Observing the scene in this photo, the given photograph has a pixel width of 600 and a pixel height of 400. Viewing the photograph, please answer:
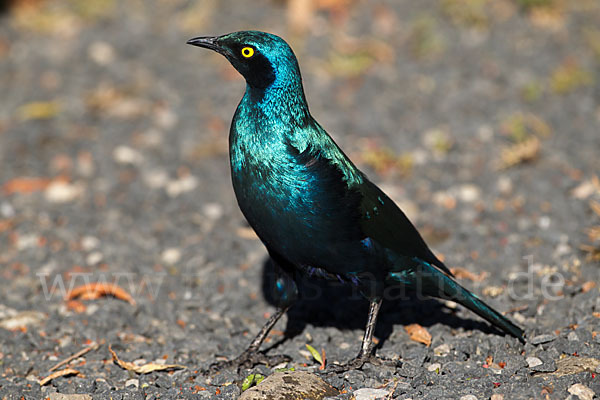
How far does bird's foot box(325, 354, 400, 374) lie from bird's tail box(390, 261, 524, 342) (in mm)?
443

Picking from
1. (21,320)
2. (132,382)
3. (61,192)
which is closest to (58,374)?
(132,382)

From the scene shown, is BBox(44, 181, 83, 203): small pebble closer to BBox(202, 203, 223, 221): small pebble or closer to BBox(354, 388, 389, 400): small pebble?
BBox(202, 203, 223, 221): small pebble

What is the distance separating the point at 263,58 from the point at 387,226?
108cm

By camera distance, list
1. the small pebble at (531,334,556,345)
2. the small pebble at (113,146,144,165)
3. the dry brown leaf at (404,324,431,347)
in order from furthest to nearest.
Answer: the small pebble at (113,146,144,165), the dry brown leaf at (404,324,431,347), the small pebble at (531,334,556,345)

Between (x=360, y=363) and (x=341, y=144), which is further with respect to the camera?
(x=341, y=144)

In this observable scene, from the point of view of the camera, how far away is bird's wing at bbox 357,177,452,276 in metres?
3.73

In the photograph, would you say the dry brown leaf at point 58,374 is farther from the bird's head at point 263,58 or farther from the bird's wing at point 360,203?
the bird's head at point 263,58

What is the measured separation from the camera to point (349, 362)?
3867 mm

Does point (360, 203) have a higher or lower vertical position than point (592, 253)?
lower

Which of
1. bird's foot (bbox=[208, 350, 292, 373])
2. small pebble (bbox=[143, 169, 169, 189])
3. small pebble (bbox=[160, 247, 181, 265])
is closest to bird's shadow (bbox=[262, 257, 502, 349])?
bird's foot (bbox=[208, 350, 292, 373])

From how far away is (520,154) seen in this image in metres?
5.99

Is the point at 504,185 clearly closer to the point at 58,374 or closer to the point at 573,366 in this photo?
the point at 573,366

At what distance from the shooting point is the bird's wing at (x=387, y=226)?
373cm

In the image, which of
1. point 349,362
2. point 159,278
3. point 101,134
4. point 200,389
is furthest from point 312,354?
point 101,134
